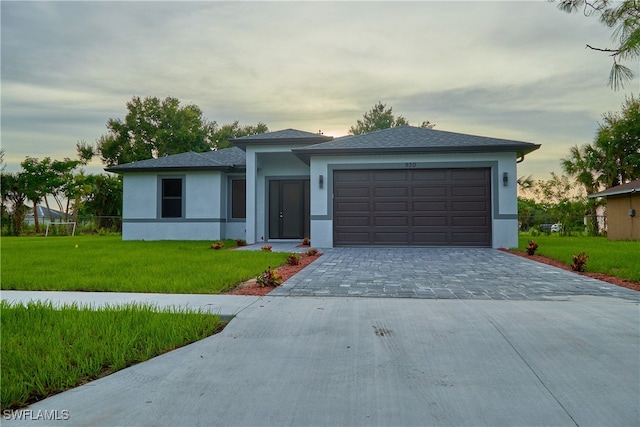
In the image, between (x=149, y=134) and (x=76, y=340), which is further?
(x=149, y=134)

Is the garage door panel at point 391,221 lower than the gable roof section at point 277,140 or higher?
lower

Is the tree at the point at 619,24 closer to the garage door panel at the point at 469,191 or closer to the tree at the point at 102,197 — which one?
the garage door panel at the point at 469,191

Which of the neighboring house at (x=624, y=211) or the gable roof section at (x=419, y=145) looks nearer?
the gable roof section at (x=419, y=145)

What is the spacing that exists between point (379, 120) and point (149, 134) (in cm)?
2198

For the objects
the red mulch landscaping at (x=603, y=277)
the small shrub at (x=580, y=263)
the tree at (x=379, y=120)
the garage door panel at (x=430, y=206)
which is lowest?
the red mulch landscaping at (x=603, y=277)

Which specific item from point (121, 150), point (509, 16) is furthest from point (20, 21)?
point (121, 150)

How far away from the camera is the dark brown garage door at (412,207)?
41.3 ft

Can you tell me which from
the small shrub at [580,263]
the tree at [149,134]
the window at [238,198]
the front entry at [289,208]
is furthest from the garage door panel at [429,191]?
the tree at [149,134]

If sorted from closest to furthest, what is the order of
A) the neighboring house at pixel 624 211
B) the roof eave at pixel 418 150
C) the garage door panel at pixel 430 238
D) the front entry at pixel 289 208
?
the roof eave at pixel 418 150, the garage door panel at pixel 430 238, the front entry at pixel 289 208, the neighboring house at pixel 624 211

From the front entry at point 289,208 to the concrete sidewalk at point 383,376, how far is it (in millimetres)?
11607

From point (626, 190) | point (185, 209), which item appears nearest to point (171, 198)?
point (185, 209)

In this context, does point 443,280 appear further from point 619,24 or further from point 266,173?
point 266,173

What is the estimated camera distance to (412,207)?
12.8 metres

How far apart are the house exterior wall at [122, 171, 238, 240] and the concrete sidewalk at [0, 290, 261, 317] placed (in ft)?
32.1
